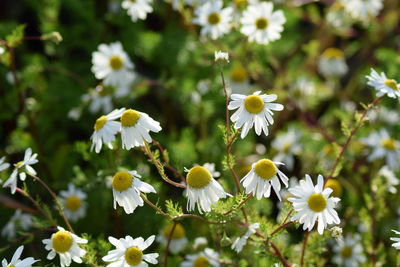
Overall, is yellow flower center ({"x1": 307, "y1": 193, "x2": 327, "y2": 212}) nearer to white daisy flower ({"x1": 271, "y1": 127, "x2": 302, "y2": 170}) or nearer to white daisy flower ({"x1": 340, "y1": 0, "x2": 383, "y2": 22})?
white daisy flower ({"x1": 271, "y1": 127, "x2": 302, "y2": 170})

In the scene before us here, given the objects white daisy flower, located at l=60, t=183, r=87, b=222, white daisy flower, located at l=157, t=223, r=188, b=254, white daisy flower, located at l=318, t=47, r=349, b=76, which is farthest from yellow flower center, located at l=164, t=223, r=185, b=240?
white daisy flower, located at l=318, t=47, r=349, b=76

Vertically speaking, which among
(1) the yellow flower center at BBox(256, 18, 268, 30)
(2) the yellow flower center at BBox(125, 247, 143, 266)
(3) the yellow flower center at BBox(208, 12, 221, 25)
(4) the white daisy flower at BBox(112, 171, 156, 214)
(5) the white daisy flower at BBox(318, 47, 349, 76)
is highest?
(1) the yellow flower center at BBox(256, 18, 268, 30)

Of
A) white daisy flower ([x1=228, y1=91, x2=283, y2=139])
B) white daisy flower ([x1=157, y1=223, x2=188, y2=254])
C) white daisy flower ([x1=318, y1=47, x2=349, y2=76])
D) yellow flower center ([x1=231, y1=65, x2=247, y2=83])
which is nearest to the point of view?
white daisy flower ([x1=228, y1=91, x2=283, y2=139])

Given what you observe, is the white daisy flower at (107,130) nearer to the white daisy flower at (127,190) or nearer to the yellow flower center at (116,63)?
the white daisy flower at (127,190)

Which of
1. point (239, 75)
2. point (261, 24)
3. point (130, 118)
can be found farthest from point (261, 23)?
point (130, 118)

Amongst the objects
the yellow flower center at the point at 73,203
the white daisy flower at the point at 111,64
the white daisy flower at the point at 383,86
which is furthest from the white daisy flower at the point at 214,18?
the yellow flower center at the point at 73,203

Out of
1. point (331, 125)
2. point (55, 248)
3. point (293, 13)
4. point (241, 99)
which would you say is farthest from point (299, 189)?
point (293, 13)

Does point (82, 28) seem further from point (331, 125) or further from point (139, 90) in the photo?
point (331, 125)
